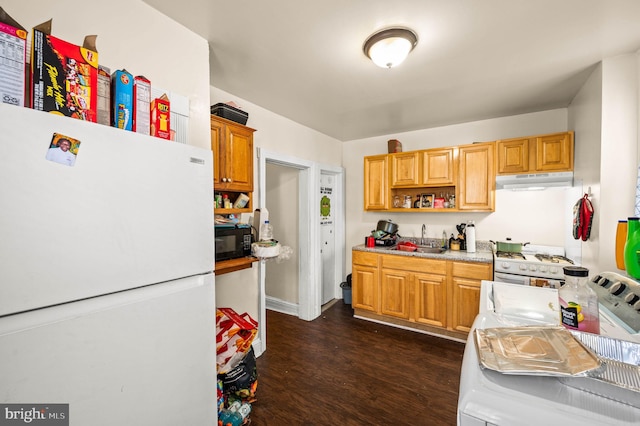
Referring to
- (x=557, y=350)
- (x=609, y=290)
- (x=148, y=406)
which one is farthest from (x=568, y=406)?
(x=148, y=406)

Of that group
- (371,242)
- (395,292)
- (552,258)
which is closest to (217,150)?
(371,242)

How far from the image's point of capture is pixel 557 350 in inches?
29.6

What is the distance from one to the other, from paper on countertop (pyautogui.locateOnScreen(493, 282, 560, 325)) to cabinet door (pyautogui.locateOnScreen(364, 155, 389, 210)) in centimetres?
235

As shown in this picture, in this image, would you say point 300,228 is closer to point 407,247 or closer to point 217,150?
point 407,247

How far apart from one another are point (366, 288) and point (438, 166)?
1808 mm

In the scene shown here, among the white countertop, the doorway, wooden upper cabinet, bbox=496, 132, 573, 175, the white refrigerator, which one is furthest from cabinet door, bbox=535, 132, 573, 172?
the white refrigerator

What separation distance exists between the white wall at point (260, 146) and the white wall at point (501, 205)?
94 cm

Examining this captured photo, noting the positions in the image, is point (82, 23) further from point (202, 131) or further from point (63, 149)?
point (63, 149)

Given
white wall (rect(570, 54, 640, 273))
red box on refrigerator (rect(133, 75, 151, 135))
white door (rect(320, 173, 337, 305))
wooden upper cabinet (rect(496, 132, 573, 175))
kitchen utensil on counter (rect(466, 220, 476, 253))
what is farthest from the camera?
white door (rect(320, 173, 337, 305))

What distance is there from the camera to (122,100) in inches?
41.4

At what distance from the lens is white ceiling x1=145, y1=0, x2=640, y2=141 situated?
144cm

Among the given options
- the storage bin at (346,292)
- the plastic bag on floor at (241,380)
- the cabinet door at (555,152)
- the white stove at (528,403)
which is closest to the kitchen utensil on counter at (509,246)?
the cabinet door at (555,152)

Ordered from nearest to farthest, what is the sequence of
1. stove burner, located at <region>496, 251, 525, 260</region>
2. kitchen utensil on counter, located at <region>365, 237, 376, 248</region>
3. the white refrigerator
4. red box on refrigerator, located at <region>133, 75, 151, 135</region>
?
the white refrigerator < red box on refrigerator, located at <region>133, 75, 151, 135</region> < stove burner, located at <region>496, 251, 525, 260</region> < kitchen utensil on counter, located at <region>365, 237, 376, 248</region>

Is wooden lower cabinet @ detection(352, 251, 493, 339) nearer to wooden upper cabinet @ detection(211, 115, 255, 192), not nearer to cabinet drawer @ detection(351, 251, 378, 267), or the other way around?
cabinet drawer @ detection(351, 251, 378, 267)
